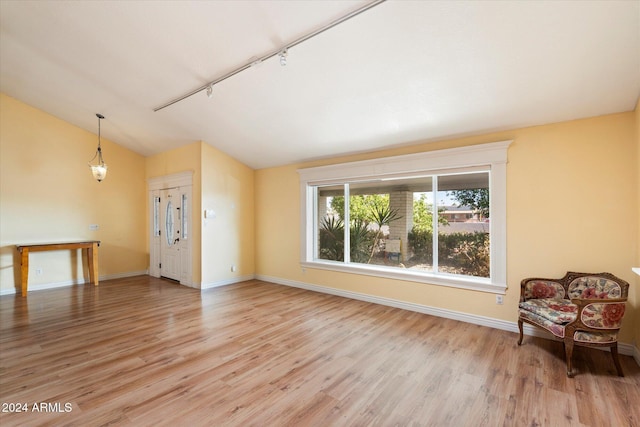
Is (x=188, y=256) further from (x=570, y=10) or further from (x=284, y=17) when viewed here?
(x=570, y=10)

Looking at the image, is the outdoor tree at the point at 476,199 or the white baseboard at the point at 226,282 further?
the white baseboard at the point at 226,282

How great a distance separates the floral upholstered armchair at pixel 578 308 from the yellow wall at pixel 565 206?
214mm

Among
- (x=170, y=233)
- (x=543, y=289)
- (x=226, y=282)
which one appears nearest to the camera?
(x=543, y=289)

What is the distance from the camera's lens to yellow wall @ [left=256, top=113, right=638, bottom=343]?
9.83 feet

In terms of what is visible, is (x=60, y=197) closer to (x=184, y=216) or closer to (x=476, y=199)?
(x=184, y=216)

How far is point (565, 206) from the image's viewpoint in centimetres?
327

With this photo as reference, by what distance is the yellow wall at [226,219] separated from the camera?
18.9 feet

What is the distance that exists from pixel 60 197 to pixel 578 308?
8.49m

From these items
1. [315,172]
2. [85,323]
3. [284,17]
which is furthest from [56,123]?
[284,17]

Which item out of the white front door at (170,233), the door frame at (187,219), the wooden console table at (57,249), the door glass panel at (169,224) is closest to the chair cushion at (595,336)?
the door frame at (187,219)

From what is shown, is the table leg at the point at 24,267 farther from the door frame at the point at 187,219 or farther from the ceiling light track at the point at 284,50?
the ceiling light track at the point at 284,50

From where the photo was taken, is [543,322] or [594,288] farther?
[594,288]

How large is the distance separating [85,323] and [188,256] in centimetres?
222

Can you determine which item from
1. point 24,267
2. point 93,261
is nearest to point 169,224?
point 93,261
